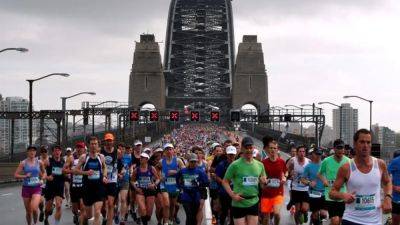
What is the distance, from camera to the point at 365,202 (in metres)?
7.34

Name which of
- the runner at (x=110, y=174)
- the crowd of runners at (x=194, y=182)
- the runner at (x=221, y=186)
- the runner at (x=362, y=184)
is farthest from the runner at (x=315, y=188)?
the runner at (x=362, y=184)

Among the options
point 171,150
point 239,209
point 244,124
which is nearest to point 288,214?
point 171,150

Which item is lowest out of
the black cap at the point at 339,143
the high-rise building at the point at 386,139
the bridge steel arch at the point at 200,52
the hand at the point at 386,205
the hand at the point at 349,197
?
the high-rise building at the point at 386,139

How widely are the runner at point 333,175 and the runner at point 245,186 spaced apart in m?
2.06

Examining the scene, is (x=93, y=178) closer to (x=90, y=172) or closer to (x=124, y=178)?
(x=90, y=172)

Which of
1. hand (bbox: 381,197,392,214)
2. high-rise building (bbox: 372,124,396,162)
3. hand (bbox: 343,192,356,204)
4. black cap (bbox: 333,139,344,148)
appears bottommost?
high-rise building (bbox: 372,124,396,162)

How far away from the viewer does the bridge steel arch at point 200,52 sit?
184 metres

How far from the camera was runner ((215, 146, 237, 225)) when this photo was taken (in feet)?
44.6

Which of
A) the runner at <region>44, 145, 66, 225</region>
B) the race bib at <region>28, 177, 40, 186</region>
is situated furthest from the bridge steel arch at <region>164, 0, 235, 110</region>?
the race bib at <region>28, 177, 40, 186</region>

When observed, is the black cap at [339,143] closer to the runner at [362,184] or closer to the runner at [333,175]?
the runner at [333,175]

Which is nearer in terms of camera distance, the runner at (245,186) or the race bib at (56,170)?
the runner at (245,186)

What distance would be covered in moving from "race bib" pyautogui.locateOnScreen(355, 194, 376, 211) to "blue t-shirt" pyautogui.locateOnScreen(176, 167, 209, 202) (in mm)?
6296

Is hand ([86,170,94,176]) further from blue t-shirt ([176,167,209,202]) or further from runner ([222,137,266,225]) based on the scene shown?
runner ([222,137,266,225])

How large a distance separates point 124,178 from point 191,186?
10.1ft
